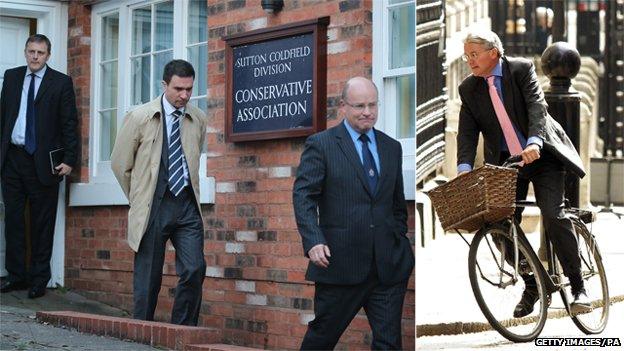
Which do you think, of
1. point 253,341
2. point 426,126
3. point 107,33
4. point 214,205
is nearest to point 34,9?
point 107,33

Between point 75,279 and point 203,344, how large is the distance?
3065 mm

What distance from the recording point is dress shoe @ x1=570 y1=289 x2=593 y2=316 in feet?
19.1

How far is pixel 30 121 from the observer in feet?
32.5

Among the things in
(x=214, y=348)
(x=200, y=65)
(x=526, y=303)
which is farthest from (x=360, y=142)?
(x=200, y=65)

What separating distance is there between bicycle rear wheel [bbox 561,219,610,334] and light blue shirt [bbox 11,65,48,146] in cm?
521

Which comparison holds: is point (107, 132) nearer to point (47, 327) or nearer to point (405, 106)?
point (47, 327)

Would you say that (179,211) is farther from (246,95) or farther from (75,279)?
(75,279)

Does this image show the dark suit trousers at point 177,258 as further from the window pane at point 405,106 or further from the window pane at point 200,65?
the window pane at point 405,106

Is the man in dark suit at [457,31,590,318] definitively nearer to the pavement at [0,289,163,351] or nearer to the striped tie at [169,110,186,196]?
the striped tie at [169,110,186,196]

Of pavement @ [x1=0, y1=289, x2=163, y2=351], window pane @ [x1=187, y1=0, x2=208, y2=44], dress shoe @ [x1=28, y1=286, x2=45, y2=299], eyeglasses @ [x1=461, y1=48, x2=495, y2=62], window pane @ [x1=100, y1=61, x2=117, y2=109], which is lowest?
pavement @ [x1=0, y1=289, x2=163, y2=351]

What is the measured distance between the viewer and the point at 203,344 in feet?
24.4

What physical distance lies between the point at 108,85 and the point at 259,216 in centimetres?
245

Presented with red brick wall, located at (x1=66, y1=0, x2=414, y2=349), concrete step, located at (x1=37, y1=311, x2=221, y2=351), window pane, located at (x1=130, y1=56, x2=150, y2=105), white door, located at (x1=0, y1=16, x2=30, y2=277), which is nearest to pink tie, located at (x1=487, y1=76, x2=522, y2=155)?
red brick wall, located at (x1=66, y1=0, x2=414, y2=349)

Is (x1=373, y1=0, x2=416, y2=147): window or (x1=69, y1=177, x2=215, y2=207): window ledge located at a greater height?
(x1=373, y1=0, x2=416, y2=147): window
